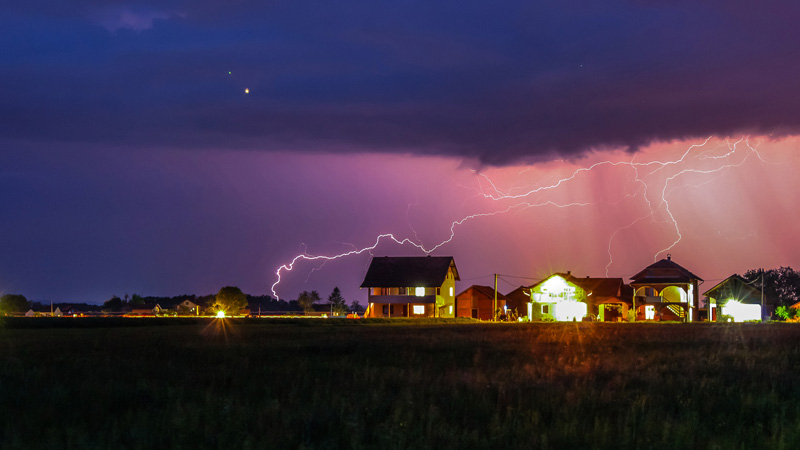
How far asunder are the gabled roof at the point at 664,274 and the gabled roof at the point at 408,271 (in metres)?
22.2

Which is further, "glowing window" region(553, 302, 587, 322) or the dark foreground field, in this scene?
"glowing window" region(553, 302, 587, 322)

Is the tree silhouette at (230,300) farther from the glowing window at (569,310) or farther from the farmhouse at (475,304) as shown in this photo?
the glowing window at (569,310)

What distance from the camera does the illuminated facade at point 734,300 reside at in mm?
97750

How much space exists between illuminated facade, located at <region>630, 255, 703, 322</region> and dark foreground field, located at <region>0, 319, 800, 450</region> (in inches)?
2836

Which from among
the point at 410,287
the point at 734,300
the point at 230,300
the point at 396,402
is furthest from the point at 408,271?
the point at 396,402

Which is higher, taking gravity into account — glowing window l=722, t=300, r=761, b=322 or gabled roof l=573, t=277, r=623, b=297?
gabled roof l=573, t=277, r=623, b=297

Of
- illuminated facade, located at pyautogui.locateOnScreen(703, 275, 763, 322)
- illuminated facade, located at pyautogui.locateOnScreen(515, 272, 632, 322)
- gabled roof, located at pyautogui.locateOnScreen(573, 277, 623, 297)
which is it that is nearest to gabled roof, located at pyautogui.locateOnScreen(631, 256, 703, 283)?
illuminated facade, located at pyautogui.locateOnScreen(515, 272, 632, 322)

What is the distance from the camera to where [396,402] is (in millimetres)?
12234

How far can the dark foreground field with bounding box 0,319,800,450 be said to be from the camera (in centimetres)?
984

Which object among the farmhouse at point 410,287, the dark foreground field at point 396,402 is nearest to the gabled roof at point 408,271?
the farmhouse at point 410,287

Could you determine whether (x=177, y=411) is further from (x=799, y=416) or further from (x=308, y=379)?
(x=799, y=416)

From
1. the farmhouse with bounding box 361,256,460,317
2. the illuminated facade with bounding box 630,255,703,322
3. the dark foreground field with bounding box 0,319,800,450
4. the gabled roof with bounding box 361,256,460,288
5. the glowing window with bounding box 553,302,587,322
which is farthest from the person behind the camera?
the gabled roof with bounding box 361,256,460,288

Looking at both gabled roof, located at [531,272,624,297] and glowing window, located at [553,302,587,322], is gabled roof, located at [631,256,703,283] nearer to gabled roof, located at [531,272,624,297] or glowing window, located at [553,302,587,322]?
glowing window, located at [553,302,587,322]

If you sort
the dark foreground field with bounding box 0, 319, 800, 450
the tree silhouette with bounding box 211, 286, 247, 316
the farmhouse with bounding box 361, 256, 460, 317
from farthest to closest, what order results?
the tree silhouette with bounding box 211, 286, 247, 316 → the farmhouse with bounding box 361, 256, 460, 317 → the dark foreground field with bounding box 0, 319, 800, 450
